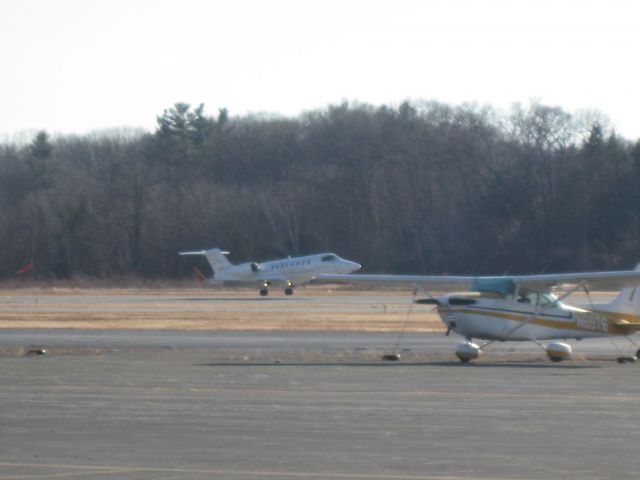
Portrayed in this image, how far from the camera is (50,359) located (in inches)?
965

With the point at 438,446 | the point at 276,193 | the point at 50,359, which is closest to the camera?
the point at 438,446

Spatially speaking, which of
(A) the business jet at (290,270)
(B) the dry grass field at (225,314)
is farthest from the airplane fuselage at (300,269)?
(B) the dry grass field at (225,314)

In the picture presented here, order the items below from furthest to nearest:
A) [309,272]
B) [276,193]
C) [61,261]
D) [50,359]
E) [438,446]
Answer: [276,193], [61,261], [309,272], [50,359], [438,446]

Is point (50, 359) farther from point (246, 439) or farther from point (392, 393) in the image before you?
point (246, 439)

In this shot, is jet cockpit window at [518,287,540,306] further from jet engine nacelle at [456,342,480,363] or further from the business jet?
the business jet

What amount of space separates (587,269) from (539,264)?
432 centimetres

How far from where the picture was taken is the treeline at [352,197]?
299ft

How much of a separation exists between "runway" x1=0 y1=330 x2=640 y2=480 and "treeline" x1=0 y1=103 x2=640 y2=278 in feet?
214

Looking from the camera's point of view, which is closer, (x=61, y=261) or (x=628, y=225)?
(x=628, y=225)

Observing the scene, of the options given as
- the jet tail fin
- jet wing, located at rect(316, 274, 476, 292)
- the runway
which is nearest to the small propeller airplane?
the runway

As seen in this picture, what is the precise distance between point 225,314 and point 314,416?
3083 cm

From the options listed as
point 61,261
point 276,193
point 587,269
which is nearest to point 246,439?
point 587,269

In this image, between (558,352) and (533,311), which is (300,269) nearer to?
(533,311)

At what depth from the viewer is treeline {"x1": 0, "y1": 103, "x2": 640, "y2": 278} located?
9125 centimetres
